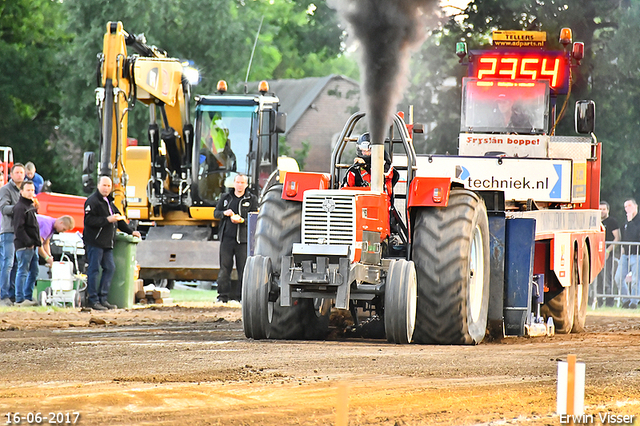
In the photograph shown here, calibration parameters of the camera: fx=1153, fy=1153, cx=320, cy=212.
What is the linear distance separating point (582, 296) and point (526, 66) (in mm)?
4110

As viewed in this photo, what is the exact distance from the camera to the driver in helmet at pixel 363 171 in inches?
454

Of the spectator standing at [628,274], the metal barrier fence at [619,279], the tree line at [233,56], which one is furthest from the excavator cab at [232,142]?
the spectator standing at [628,274]

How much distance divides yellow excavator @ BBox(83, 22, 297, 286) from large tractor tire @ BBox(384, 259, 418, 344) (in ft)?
31.0

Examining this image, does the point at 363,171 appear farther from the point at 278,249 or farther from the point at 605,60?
the point at 605,60

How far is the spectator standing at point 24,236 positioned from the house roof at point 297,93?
4516 cm

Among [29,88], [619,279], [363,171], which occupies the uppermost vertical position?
[29,88]

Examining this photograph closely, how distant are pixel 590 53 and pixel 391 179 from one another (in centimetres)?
1868

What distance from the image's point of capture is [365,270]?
1090 centimetres

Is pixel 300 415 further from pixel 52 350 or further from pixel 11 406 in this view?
pixel 52 350

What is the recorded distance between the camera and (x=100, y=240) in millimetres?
17250

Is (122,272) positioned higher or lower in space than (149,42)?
lower
